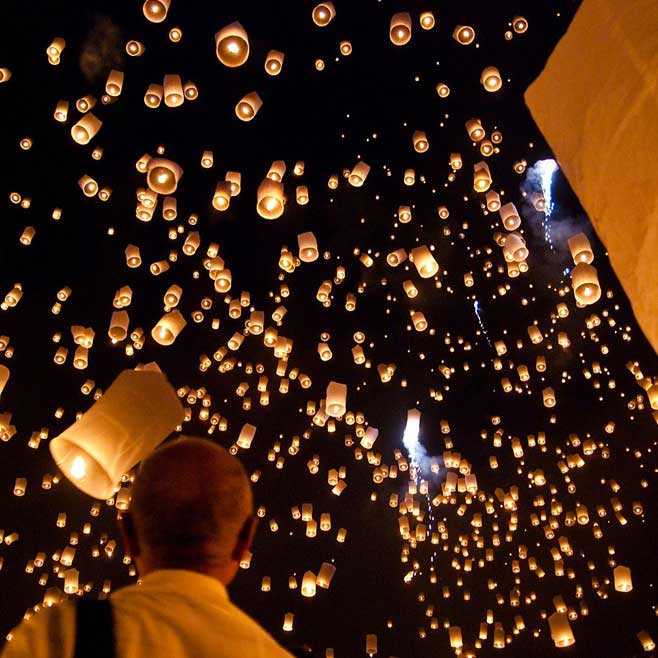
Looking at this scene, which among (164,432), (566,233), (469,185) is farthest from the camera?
(566,233)

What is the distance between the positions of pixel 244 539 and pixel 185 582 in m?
0.19

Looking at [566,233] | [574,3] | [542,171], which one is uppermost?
[574,3]

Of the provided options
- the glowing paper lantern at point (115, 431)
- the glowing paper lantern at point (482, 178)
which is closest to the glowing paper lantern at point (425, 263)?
the glowing paper lantern at point (482, 178)

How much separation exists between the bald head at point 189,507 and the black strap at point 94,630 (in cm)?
20

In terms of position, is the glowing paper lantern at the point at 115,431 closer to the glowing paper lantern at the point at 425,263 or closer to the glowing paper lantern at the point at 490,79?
the glowing paper lantern at the point at 425,263

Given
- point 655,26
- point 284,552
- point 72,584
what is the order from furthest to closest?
point 284,552
point 72,584
point 655,26

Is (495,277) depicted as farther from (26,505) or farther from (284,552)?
(26,505)

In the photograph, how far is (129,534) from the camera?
1147mm

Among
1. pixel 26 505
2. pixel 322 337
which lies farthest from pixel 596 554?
pixel 26 505

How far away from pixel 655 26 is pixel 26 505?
962 cm

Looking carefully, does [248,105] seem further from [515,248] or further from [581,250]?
[515,248]

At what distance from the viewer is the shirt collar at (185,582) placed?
99cm

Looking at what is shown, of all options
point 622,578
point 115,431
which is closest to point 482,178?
point 115,431

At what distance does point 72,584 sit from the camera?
26.1 feet
